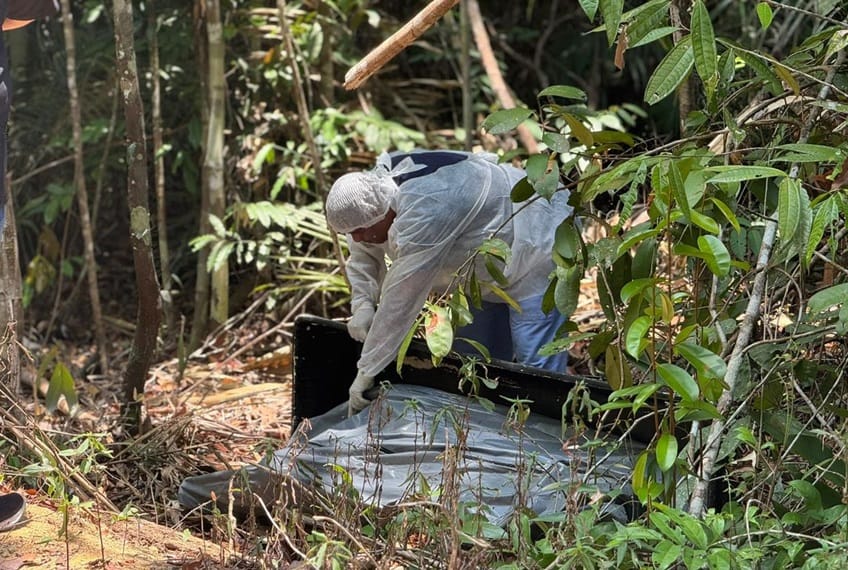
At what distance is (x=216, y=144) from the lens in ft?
19.5

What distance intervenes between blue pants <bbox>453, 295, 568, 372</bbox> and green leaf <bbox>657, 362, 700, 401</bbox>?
71.2 inches

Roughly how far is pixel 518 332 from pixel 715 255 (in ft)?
6.43

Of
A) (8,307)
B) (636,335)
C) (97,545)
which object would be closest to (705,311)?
(636,335)

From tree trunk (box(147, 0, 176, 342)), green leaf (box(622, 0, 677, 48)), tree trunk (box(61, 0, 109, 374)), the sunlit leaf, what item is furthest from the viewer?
tree trunk (box(147, 0, 176, 342))

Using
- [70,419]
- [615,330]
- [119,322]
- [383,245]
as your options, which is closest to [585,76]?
[119,322]

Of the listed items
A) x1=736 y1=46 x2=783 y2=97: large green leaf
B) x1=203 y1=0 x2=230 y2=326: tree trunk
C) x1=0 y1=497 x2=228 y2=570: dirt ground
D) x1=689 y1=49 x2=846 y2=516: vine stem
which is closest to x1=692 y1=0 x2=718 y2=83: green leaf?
x1=736 y1=46 x2=783 y2=97: large green leaf

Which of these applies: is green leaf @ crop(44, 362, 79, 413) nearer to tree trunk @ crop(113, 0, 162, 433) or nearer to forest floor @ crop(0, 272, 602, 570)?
forest floor @ crop(0, 272, 602, 570)

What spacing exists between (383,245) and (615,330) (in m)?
1.55

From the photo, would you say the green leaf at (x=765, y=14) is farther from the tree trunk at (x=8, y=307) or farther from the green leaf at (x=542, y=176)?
the tree trunk at (x=8, y=307)

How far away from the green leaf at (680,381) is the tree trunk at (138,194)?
2.18 metres

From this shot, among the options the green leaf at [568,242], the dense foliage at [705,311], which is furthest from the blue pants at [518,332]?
the green leaf at [568,242]

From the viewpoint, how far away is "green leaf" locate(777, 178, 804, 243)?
238cm

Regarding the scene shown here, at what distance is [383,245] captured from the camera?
14.0 feet

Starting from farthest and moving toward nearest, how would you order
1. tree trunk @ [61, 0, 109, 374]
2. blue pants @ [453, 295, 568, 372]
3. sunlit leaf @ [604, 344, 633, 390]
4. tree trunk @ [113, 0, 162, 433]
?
1. tree trunk @ [61, 0, 109, 374]
2. blue pants @ [453, 295, 568, 372]
3. tree trunk @ [113, 0, 162, 433]
4. sunlit leaf @ [604, 344, 633, 390]
